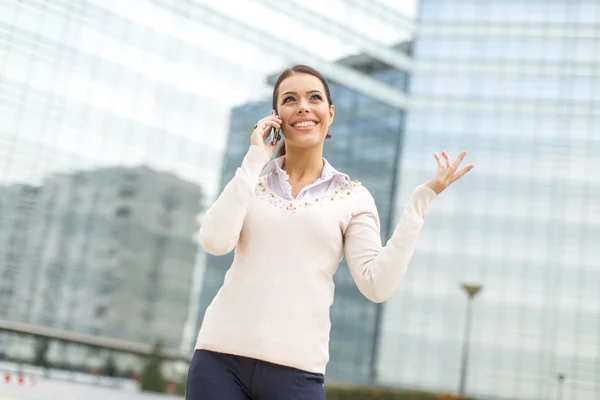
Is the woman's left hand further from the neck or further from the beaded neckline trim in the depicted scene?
the neck

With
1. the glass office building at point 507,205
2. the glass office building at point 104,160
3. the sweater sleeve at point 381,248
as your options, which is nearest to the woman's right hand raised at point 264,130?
the sweater sleeve at point 381,248

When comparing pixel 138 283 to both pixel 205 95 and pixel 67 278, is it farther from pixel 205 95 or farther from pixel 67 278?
pixel 205 95

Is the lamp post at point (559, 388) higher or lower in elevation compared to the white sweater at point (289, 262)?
lower

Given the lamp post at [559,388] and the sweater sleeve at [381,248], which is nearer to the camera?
the sweater sleeve at [381,248]

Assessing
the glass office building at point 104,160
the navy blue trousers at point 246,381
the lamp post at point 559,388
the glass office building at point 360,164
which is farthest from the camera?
the glass office building at point 360,164

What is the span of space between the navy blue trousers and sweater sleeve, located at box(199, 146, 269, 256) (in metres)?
0.27

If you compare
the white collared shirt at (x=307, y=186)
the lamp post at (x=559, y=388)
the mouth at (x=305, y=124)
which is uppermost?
the mouth at (x=305, y=124)

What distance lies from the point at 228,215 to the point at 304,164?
32 centimetres

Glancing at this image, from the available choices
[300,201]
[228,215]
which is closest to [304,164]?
[300,201]

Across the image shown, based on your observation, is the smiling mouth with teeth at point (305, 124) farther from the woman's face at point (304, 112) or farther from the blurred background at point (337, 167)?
the blurred background at point (337, 167)

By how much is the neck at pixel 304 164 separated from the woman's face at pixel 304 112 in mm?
28

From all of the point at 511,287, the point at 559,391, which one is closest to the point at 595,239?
the point at 511,287

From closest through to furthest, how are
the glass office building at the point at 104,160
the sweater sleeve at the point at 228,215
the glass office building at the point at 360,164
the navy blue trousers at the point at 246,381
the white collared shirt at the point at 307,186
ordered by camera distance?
the navy blue trousers at the point at 246,381 < the sweater sleeve at the point at 228,215 < the white collared shirt at the point at 307,186 < the glass office building at the point at 104,160 < the glass office building at the point at 360,164

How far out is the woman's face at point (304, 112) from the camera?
205 centimetres
